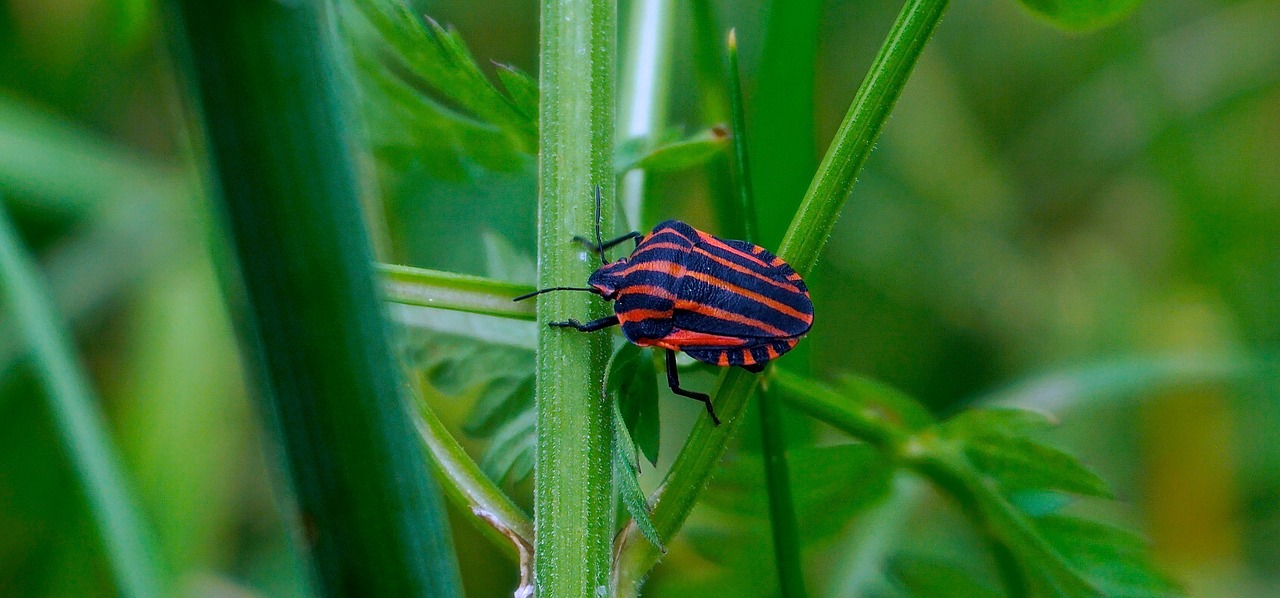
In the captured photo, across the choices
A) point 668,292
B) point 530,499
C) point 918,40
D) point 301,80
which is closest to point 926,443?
point 668,292

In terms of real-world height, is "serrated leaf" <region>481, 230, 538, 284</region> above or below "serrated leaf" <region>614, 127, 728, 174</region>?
below

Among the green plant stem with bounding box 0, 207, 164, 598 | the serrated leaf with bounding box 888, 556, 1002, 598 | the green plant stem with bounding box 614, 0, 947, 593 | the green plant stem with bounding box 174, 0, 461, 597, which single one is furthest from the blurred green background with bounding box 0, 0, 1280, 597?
the green plant stem with bounding box 174, 0, 461, 597

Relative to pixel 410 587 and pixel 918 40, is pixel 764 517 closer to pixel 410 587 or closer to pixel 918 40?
pixel 918 40

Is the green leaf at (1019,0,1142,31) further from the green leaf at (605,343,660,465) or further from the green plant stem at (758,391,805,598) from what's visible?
the green leaf at (605,343,660,465)

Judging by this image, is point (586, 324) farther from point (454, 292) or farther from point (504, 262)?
point (504, 262)

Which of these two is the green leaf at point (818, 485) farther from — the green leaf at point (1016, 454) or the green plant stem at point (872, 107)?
the green plant stem at point (872, 107)
